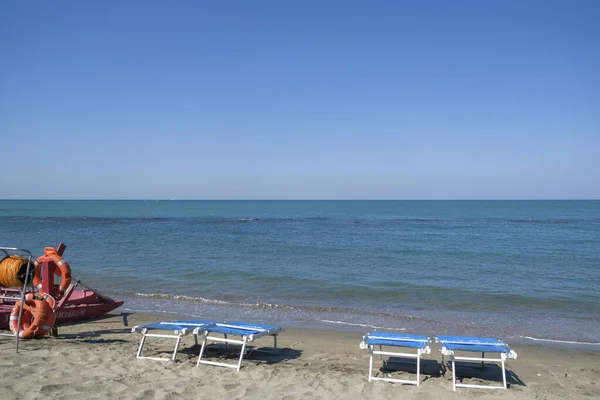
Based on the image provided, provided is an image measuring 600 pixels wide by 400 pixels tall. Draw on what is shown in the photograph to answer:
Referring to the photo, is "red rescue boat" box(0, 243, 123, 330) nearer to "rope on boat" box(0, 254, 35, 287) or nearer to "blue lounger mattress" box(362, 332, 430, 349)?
"rope on boat" box(0, 254, 35, 287)

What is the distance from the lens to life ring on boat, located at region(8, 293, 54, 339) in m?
7.98

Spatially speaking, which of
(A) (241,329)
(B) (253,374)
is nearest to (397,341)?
(B) (253,374)

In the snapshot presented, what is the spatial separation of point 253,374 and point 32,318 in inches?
161

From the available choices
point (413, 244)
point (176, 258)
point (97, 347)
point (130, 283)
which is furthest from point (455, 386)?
point (413, 244)

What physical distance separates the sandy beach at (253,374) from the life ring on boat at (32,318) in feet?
0.60

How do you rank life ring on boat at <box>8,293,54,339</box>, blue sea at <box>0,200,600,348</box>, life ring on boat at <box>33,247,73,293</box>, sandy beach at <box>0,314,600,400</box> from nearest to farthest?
sandy beach at <box>0,314,600,400</box>
life ring on boat at <box>8,293,54,339</box>
life ring on boat at <box>33,247,73,293</box>
blue sea at <box>0,200,600,348</box>

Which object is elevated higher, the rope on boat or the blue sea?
the rope on boat

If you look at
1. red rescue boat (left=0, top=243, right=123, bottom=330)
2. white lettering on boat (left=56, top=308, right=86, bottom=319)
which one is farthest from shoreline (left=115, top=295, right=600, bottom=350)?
white lettering on boat (left=56, top=308, right=86, bottom=319)

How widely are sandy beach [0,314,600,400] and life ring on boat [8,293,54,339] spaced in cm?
18

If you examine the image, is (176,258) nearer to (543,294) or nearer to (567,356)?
(543,294)

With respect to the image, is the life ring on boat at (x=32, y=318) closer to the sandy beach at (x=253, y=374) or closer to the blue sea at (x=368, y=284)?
the sandy beach at (x=253, y=374)

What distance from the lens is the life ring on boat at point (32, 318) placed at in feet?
26.2

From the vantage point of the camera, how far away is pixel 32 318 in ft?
26.9

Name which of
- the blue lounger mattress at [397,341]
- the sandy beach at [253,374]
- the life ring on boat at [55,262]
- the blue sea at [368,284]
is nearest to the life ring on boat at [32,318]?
the sandy beach at [253,374]
